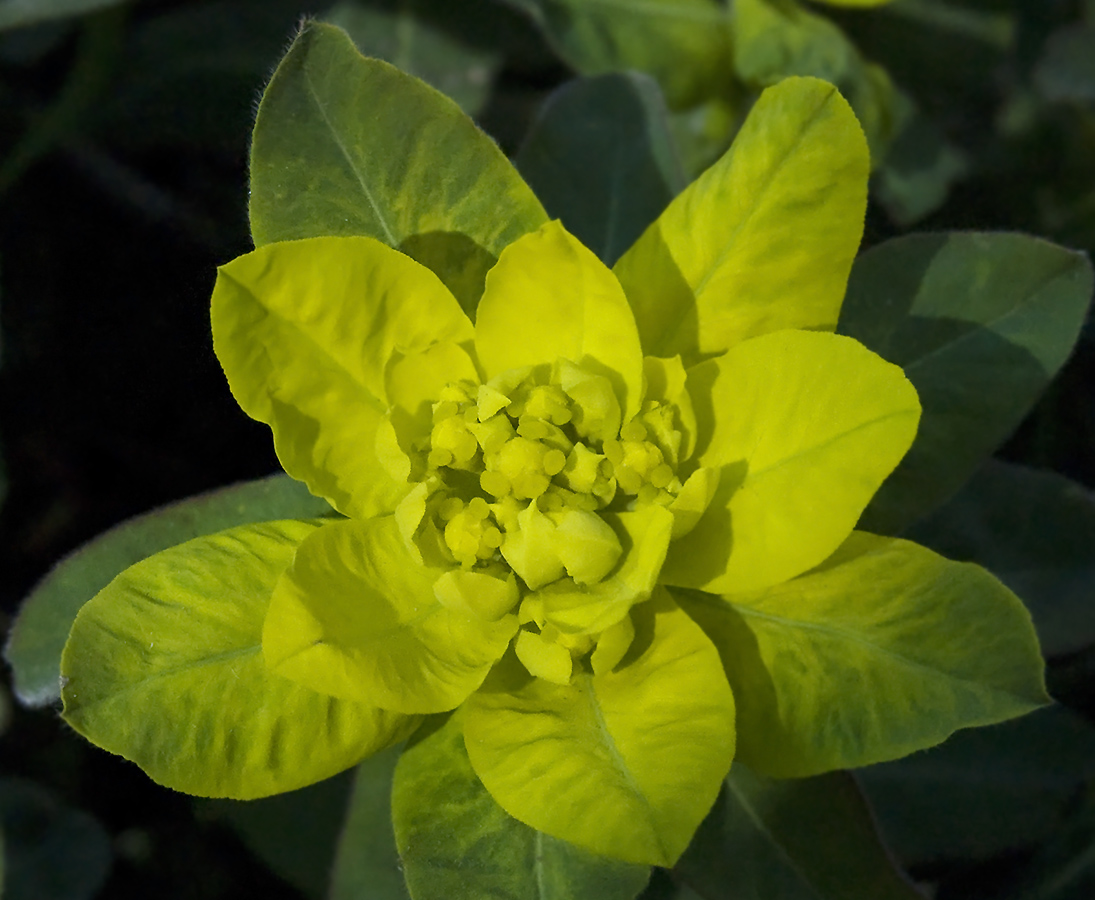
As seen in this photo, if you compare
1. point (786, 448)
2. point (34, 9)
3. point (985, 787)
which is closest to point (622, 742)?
point (786, 448)

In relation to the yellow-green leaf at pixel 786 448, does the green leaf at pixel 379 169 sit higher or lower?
higher

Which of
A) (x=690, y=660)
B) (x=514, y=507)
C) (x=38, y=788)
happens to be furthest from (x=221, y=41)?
(x=690, y=660)

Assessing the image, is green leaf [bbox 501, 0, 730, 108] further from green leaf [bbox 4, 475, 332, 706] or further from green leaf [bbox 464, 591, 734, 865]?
green leaf [bbox 464, 591, 734, 865]

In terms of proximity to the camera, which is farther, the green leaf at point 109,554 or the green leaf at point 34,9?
the green leaf at point 34,9

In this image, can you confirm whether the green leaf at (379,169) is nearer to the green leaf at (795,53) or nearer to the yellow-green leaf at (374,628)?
the yellow-green leaf at (374,628)

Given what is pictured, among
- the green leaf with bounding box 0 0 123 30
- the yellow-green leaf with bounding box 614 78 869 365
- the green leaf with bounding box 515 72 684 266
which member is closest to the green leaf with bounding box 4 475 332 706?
the yellow-green leaf with bounding box 614 78 869 365

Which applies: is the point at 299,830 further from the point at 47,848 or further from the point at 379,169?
the point at 379,169

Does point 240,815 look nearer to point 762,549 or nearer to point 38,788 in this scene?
point 38,788

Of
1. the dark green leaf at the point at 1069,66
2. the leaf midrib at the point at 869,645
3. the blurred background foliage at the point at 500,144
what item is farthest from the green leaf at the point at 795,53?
the leaf midrib at the point at 869,645
